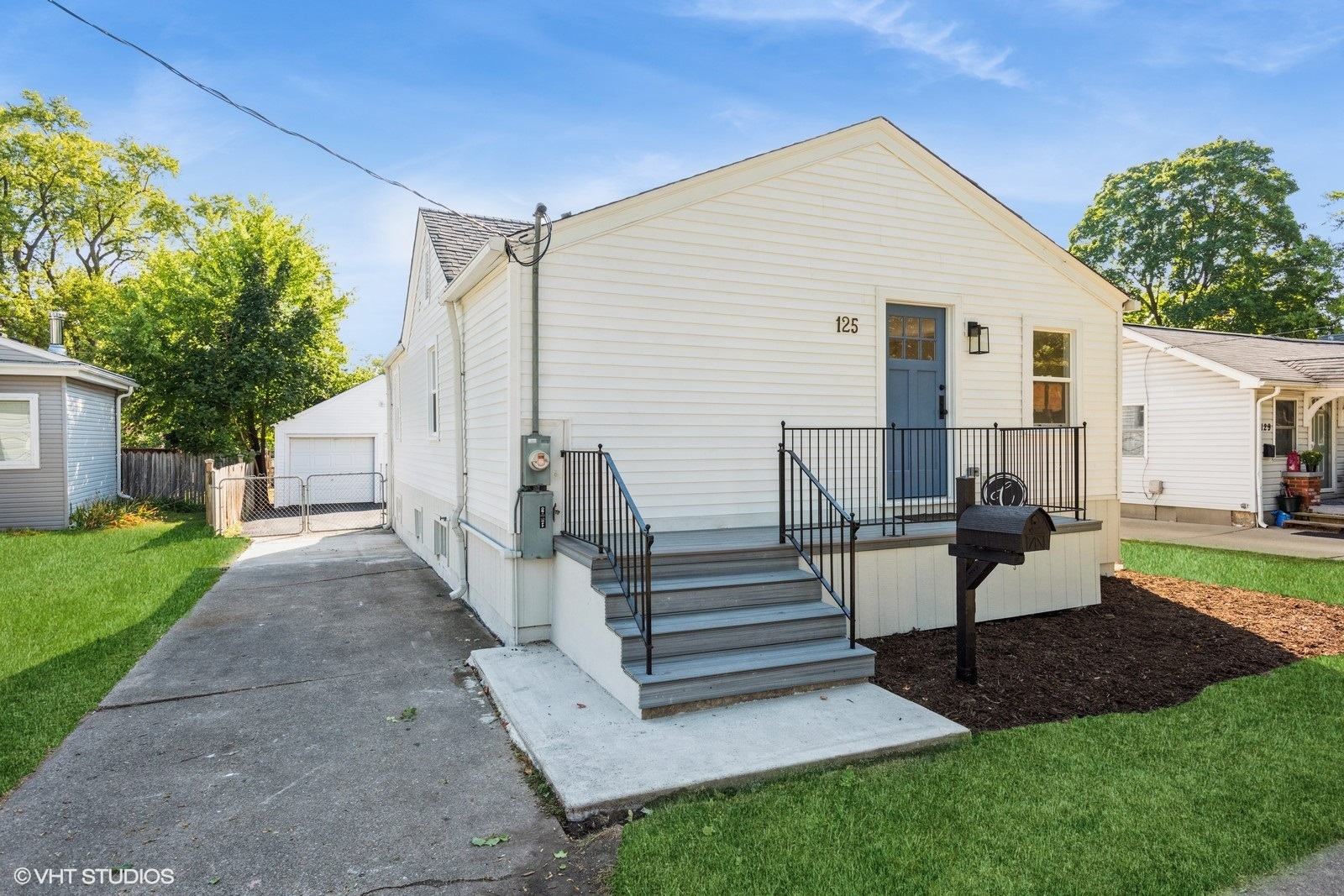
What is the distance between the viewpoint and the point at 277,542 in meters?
11.9

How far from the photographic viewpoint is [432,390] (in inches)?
366

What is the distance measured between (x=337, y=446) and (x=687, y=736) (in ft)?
59.9

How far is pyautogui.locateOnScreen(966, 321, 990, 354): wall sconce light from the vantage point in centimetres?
727

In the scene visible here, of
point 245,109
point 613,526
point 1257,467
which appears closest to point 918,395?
point 613,526

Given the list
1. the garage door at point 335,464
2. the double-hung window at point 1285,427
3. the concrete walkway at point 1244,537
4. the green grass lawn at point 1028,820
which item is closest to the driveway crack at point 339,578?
the green grass lawn at point 1028,820

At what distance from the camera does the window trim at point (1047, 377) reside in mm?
7613

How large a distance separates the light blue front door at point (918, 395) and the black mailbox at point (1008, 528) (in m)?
2.23

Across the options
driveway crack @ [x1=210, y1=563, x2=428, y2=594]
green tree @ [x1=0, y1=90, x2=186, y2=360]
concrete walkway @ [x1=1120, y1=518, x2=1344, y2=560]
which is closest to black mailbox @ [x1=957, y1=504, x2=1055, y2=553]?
driveway crack @ [x1=210, y1=563, x2=428, y2=594]

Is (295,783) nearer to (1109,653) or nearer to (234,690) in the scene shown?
(234,690)

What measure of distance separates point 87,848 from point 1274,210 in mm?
33525

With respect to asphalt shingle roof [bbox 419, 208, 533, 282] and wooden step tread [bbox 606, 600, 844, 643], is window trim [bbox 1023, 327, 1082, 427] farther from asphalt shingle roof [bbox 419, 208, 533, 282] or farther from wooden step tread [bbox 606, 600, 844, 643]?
asphalt shingle roof [bbox 419, 208, 533, 282]

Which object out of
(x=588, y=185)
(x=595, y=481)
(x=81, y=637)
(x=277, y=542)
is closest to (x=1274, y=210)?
(x=588, y=185)

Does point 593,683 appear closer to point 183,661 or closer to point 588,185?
point 183,661

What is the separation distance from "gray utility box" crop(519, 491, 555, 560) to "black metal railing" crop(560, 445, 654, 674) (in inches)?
8.1
